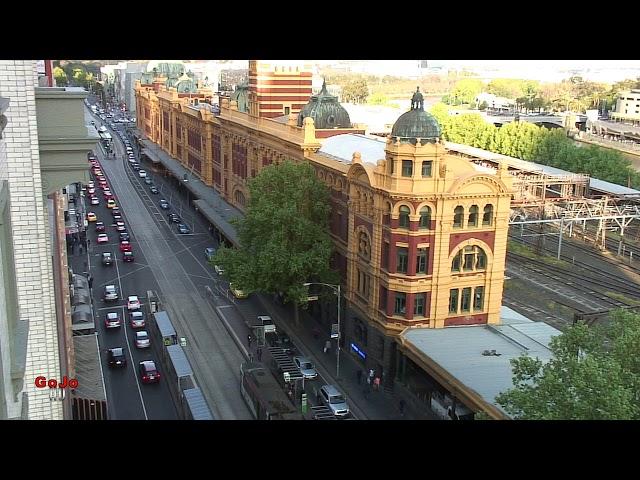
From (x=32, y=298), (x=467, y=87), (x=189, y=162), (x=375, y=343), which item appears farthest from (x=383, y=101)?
(x=32, y=298)

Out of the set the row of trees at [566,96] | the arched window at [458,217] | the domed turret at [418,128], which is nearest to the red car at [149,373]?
the arched window at [458,217]

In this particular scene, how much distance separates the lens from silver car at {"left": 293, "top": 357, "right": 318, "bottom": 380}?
3909 centimetres

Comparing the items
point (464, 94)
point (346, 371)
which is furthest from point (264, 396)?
point (464, 94)

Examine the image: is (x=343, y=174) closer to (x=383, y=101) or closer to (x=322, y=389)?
(x=322, y=389)

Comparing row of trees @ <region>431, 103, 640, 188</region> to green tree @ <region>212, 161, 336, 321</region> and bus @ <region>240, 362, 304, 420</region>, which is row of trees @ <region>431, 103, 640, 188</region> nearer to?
green tree @ <region>212, 161, 336, 321</region>

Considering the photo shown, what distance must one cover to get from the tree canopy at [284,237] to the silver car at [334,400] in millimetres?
7573

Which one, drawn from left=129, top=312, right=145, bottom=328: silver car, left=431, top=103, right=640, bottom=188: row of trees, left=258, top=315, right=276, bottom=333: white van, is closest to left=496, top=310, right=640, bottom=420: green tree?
left=258, top=315, right=276, bottom=333: white van

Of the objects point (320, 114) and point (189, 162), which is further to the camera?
point (189, 162)

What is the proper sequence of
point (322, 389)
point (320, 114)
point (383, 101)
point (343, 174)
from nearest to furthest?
point (322, 389) < point (343, 174) < point (320, 114) < point (383, 101)

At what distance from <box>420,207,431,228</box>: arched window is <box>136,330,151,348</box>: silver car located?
18.4 meters

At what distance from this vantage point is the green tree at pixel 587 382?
62.7ft

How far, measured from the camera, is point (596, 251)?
6744 cm

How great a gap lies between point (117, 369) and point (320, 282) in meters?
13.7

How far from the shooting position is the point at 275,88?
65500 mm
